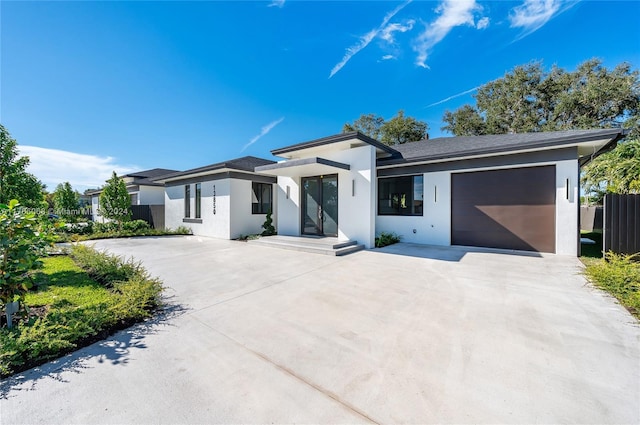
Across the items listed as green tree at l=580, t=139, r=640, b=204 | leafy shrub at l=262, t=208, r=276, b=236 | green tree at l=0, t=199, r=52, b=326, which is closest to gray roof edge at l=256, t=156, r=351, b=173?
leafy shrub at l=262, t=208, r=276, b=236

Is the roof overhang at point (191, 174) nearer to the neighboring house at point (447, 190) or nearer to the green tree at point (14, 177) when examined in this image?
the neighboring house at point (447, 190)

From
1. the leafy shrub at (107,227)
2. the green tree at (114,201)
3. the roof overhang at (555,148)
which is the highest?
the roof overhang at (555,148)

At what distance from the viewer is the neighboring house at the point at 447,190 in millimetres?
7078

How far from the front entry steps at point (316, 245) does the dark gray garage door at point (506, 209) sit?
3902 mm

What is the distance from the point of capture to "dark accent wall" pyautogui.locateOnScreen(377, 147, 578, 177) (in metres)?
7.06

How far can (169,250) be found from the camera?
8.48 metres

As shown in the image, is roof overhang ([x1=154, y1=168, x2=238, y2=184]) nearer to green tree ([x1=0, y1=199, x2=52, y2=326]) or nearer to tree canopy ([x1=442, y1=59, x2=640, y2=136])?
green tree ([x1=0, y1=199, x2=52, y2=326])

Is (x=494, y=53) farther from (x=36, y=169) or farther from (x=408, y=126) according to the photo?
(x=36, y=169)

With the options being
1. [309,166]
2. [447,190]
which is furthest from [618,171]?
[309,166]

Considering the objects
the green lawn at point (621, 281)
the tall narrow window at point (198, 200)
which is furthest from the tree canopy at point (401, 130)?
the green lawn at point (621, 281)

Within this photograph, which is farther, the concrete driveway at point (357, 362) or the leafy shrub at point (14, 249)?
the leafy shrub at point (14, 249)

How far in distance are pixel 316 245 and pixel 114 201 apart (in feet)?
37.1

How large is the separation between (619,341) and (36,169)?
13.0 m

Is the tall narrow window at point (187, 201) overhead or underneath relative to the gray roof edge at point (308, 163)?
underneath
